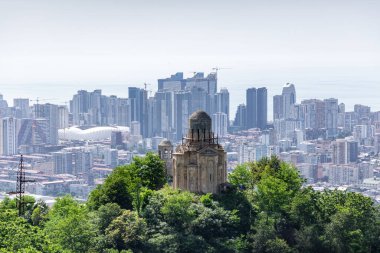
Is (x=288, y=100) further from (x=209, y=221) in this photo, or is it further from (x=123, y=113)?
(x=209, y=221)

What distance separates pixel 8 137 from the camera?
272 feet

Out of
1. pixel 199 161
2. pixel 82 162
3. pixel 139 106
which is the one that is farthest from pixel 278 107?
pixel 199 161

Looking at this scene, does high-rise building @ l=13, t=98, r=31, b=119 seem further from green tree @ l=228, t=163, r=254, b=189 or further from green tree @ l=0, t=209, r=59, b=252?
green tree @ l=0, t=209, r=59, b=252

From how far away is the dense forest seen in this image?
15.7 metres

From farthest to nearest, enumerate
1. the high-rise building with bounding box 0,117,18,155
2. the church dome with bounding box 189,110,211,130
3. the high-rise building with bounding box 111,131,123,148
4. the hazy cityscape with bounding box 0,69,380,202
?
the high-rise building with bounding box 111,131,123,148, the high-rise building with bounding box 0,117,18,155, the hazy cityscape with bounding box 0,69,380,202, the church dome with bounding box 189,110,211,130

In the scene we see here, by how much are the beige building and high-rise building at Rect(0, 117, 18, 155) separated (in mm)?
66664

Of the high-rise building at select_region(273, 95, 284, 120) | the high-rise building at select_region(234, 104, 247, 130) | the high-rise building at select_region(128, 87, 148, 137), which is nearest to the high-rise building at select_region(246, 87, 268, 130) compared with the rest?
the high-rise building at select_region(234, 104, 247, 130)

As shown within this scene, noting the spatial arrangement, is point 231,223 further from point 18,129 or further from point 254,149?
point 18,129

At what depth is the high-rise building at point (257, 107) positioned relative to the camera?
9262 centimetres

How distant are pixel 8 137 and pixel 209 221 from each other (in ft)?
228

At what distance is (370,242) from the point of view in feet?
53.7

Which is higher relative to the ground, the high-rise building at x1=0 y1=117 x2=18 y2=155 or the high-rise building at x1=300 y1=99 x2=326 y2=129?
the high-rise building at x1=300 y1=99 x2=326 y2=129

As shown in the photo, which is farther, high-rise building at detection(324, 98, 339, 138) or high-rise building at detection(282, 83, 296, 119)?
high-rise building at detection(282, 83, 296, 119)

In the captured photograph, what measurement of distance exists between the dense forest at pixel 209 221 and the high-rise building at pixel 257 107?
74.7m
